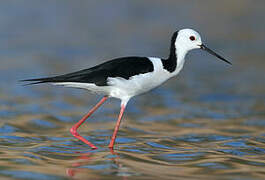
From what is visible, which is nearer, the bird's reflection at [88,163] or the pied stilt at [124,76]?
the bird's reflection at [88,163]

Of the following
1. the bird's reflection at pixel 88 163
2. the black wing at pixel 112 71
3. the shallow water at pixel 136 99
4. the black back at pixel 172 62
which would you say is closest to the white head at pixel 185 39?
the black back at pixel 172 62

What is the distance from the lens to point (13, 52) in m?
16.0

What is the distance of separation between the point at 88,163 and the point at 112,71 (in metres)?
1.22

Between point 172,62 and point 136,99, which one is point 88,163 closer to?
point 172,62

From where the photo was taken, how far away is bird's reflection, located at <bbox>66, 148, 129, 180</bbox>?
706cm

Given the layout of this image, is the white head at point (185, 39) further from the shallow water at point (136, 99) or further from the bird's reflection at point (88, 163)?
the bird's reflection at point (88, 163)

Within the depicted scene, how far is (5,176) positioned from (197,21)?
12.0 metres

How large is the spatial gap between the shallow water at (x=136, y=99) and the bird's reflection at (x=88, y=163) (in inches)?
0.4

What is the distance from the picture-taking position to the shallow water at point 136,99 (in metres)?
7.57

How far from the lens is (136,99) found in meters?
12.8

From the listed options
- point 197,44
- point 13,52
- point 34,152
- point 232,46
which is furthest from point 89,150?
point 232,46

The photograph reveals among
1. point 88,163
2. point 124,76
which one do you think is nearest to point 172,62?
point 124,76

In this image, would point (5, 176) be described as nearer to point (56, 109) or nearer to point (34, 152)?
point (34, 152)

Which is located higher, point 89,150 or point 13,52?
point 13,52
